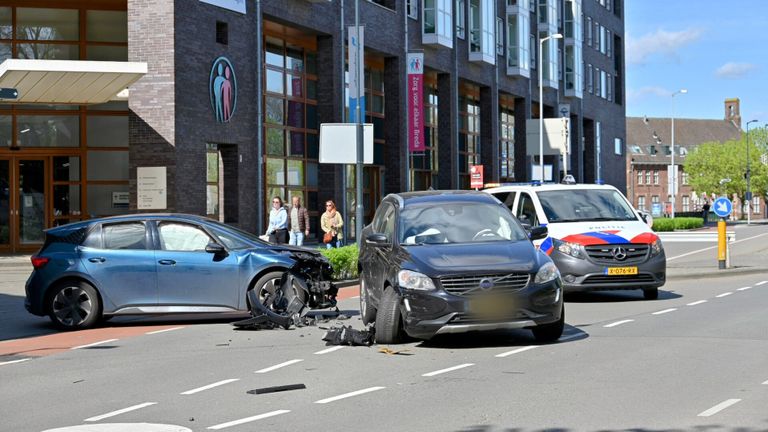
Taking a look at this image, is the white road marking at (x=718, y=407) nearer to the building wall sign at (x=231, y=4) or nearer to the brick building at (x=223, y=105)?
the brick building at (x=223, y=105)

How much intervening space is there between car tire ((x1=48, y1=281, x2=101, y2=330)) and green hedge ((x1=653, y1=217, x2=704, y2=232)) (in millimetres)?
44211

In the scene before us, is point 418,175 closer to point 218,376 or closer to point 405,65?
point 405,65

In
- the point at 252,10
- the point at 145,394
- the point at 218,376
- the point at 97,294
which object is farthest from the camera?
the point at 252,10

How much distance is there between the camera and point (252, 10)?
31688 millimetres

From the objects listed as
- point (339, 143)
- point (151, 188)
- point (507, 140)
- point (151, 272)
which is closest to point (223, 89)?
point (151, 188)

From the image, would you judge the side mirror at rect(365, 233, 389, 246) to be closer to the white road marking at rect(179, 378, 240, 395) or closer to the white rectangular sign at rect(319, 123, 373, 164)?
the white road marking at rect(179, 378, 240, 395)

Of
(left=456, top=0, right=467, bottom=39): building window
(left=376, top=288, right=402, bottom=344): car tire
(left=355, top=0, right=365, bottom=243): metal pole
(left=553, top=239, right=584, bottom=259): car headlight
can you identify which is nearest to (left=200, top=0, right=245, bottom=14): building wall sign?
(left=355, top=0, right=365, bottom=243): metal pole

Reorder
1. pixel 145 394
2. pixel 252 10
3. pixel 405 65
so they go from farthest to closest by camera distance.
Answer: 1. pixel 405 65
2. pixel 252 10
3. pixel 145 394

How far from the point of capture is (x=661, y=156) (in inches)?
4943

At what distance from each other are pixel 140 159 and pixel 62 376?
18.6m

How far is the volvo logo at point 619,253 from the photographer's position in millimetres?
16109

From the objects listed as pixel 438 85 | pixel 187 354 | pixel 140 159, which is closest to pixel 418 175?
pixel 438 85

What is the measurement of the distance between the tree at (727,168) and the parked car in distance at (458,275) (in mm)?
103714

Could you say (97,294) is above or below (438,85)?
below
